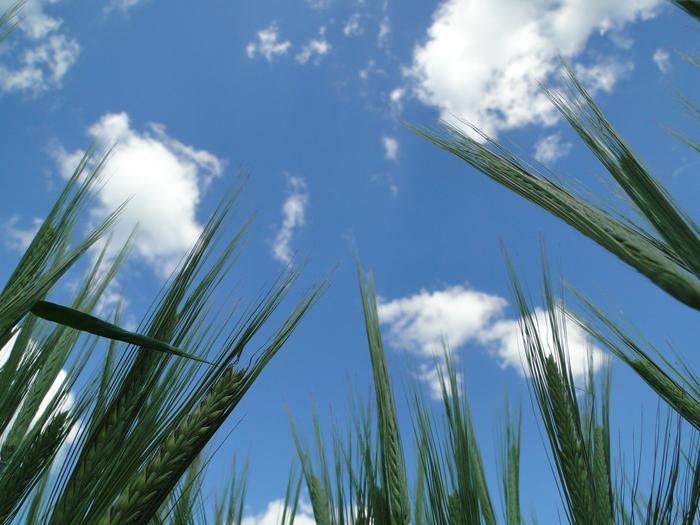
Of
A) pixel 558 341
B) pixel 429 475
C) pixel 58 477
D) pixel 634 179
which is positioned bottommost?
pixel 58 477

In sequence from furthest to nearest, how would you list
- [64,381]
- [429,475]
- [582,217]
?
1. [429,475]
2. [64,381]
3. [582,217]

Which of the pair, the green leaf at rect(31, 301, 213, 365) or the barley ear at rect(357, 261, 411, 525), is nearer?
the green leaf at rect(31, 301, 213, 365)

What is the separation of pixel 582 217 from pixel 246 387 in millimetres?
895

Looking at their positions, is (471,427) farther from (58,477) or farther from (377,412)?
(58,477)

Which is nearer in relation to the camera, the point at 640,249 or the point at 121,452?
the point at 640,249

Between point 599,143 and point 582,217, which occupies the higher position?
point 599,143

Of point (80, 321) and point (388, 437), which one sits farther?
point (388, 437)

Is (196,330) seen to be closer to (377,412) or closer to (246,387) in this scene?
(246,387)

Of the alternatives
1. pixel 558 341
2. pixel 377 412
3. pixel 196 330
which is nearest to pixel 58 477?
pixel 196 330

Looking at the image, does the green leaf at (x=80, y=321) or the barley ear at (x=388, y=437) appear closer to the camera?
the green leaf at (x=80, y=321)

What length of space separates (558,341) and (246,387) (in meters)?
1.17

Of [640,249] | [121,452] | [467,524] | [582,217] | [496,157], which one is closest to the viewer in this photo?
[640,249]

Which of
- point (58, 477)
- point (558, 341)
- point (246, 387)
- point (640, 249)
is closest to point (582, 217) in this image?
point (640, 249)

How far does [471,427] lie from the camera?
252 cm
